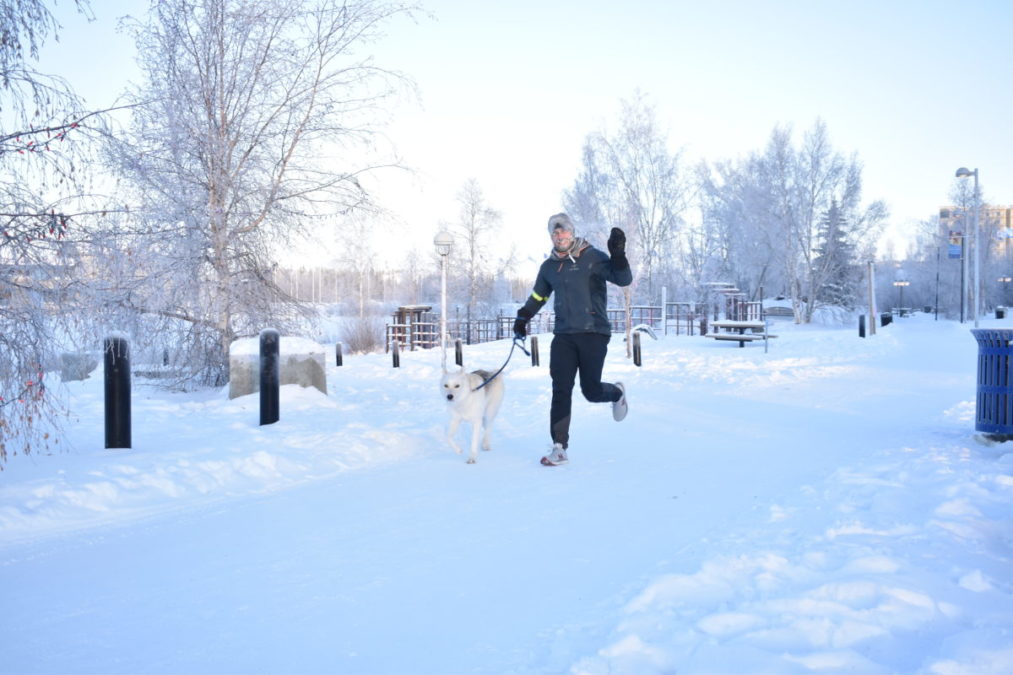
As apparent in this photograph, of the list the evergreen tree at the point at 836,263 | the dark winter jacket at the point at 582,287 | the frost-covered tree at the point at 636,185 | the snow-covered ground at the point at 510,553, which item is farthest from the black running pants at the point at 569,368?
the evergreen tree at the point at 836,263

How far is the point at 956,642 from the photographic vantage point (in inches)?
90.8

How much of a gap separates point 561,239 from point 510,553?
320 centimetres

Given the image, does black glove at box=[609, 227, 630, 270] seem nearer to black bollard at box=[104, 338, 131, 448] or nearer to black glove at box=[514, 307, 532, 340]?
black glove at box=[514, 307, 532, 340]

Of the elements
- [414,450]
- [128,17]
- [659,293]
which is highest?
[128,17]

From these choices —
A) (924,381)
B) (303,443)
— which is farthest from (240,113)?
(924,381)

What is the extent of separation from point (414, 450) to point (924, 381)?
9.90 m

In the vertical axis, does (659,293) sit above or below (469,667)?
above

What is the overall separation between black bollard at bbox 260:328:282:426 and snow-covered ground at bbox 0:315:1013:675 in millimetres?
327

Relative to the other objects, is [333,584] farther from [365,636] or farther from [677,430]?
[677,430]

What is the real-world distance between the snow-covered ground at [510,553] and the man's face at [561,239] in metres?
1.90

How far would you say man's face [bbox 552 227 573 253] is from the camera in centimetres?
600

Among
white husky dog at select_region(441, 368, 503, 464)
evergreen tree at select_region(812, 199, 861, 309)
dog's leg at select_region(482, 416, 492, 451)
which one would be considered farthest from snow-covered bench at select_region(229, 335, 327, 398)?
evergreen tree at select_region(812, 199, 861, 309)

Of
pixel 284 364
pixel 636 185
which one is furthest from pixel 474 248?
pixel 284 364

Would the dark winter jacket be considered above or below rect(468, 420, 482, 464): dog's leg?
above
